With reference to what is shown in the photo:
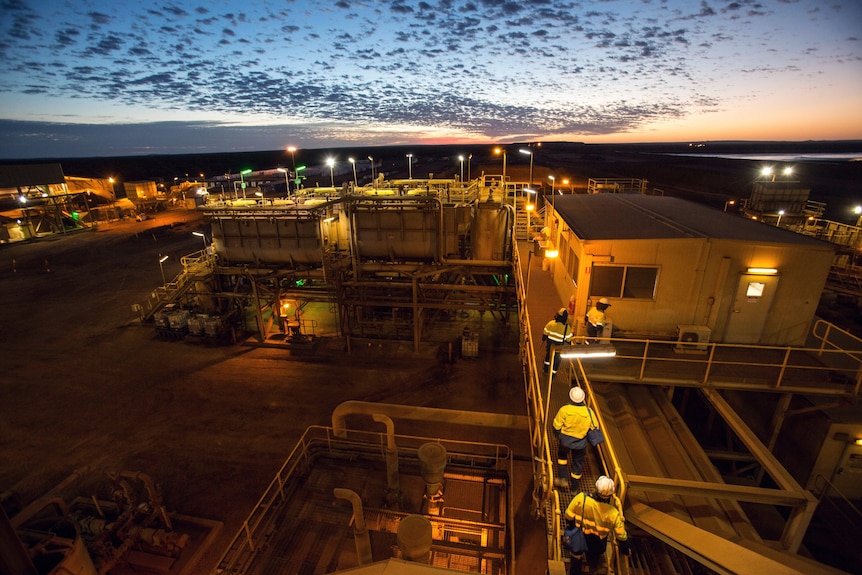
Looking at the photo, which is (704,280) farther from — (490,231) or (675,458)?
(490,231)

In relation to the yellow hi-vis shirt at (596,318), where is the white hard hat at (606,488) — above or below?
below

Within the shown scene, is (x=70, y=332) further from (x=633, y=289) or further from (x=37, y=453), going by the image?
(x=633, y=289)

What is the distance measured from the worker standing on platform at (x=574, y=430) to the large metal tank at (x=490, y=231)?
568 inches

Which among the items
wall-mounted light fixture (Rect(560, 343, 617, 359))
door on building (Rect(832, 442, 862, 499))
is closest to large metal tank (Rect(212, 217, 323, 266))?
wall-mounted light fixture (Rect(560, 343, 617, 359))

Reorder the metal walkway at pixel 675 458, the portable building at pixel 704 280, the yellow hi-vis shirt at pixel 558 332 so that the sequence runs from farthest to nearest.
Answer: the portable building at pixel 704 280 < the yellow hi-vis shirt at pixel 558 332 < the metal walkway at pixel 675 458

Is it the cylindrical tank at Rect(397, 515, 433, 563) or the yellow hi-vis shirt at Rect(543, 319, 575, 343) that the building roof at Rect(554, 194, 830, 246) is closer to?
the yellow hi-vis shirt at Rect(543, 319, 575, 343)

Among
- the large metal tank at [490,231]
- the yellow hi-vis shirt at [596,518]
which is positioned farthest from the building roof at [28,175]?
the yellow hi-vis shirt at [596,518]

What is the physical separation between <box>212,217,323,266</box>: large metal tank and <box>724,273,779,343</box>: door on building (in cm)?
1814

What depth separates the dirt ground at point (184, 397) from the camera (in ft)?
45.0

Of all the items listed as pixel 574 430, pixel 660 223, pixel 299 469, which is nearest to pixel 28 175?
pixel 299 469

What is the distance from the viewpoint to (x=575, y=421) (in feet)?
23.2

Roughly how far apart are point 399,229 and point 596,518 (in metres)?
16.7

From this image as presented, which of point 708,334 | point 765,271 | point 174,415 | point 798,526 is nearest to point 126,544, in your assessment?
point 174,415

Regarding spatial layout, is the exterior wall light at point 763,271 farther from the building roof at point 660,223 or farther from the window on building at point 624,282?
the window on building at point 624,282
